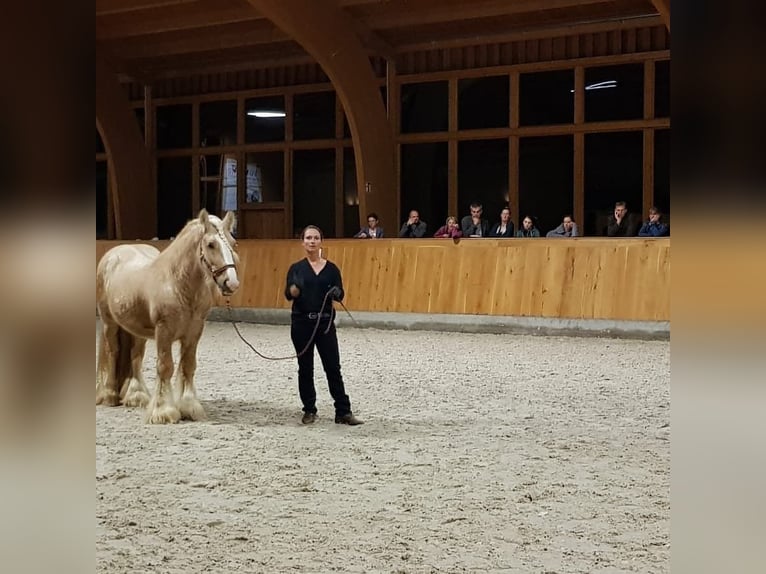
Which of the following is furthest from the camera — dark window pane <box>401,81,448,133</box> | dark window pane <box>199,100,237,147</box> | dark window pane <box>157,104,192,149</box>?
dark window pane <box>157,104,192,149</box>

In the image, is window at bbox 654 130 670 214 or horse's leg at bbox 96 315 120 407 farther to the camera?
window at bbox 654 130 670 214

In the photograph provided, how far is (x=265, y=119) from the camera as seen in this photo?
1884cm

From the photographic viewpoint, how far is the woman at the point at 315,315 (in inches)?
228

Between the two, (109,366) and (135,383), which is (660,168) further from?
(109,366)

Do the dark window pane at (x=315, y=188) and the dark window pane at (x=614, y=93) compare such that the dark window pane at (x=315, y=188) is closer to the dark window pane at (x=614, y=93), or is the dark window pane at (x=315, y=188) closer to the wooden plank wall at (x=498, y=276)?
the wooden plank wall at (x=498, y=276)

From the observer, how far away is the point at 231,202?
771 inches

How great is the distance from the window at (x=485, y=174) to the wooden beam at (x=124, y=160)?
766 centimetres

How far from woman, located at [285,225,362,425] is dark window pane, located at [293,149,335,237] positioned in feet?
40.2

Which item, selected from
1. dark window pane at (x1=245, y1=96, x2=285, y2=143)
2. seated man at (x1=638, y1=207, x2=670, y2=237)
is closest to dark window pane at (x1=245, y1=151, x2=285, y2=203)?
dark window pane at (x1=245, y1=96, x2=285, y2=143)

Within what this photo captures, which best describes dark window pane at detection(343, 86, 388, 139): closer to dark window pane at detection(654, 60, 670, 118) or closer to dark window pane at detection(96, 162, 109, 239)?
dark window pane at detection(654, 60, 670, 118)

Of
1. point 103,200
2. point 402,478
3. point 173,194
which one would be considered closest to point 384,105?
point 173,194

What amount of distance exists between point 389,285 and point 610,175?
552cm

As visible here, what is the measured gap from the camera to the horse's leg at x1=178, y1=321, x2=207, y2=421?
5.98 meters
